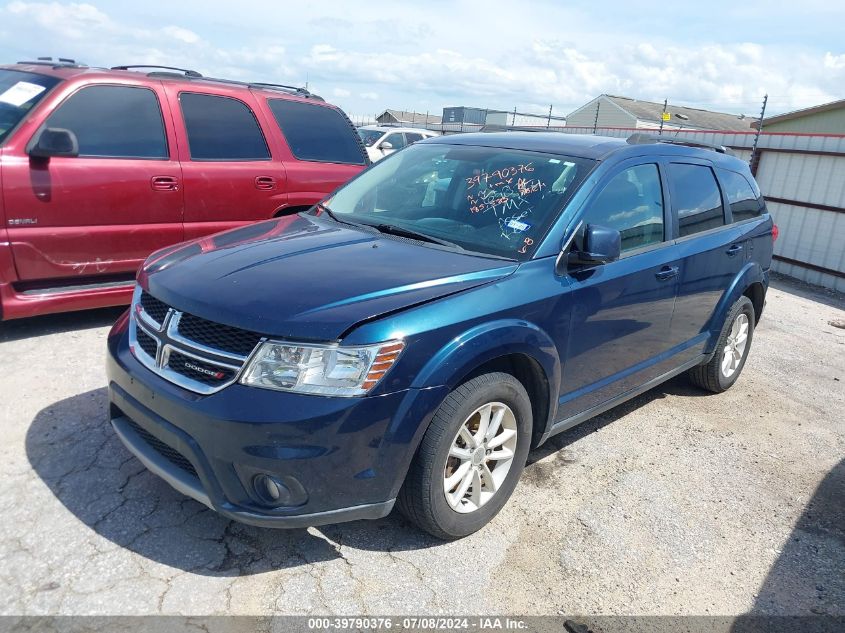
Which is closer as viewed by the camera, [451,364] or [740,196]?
[451,364]

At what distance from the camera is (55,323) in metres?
5.28

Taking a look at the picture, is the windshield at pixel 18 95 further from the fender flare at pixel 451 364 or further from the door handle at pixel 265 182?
the fender flare at pixel 451 364

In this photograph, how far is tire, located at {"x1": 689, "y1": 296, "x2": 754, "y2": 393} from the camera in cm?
485

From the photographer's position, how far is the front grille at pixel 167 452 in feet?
8.84

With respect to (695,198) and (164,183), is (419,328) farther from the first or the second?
(164,183)

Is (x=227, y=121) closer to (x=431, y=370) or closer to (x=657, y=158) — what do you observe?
(x=657, y=158)

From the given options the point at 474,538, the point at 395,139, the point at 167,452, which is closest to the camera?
the point at 167,452

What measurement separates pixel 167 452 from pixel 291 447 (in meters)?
0.68

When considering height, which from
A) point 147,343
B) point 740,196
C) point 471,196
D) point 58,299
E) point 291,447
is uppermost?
point 740,196

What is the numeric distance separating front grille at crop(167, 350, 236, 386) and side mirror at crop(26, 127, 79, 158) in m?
2.65

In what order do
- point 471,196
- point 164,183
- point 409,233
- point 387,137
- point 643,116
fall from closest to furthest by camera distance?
point 409,233 → point 471,196 → point 164,183 → point 387,137 → point 643,116

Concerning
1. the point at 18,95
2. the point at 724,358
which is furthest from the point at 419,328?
the point at 18,95

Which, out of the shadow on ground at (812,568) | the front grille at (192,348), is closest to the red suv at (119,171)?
the front grille at (192,348)

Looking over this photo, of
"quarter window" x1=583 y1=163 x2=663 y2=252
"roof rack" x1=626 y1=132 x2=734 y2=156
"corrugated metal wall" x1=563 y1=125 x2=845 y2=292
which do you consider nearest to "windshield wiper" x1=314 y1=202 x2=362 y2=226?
"quarter window" x1=583 y1=163 x2=663 y2=252
